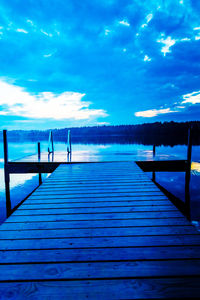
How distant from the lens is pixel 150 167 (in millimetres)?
6844

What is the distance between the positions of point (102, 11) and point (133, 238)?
21.0 m

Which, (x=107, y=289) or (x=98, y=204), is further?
(x=98, y=204)

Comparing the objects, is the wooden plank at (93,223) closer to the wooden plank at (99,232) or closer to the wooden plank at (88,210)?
the wooden plank at (99,232)

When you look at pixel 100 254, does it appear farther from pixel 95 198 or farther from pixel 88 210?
pixel 95 198

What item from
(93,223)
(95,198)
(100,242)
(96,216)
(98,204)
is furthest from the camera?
(95,198)

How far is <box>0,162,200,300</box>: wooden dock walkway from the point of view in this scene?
1.18 meters

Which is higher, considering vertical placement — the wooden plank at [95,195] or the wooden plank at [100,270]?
the wooden plank at [100,270]

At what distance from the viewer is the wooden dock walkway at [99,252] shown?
1177 millimetres

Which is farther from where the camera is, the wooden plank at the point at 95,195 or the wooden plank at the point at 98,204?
the wooden plank at the point at 95,195

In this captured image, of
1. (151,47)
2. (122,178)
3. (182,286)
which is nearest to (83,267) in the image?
(182,286)

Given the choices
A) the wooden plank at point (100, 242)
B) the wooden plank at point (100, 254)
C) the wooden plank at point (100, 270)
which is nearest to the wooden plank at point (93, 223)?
the wooden plank at point (100, 242)

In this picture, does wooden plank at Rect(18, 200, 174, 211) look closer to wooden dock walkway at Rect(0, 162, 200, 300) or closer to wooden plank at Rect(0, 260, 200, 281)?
wooden dock walkway at Rect(0, 162, 200, 300)

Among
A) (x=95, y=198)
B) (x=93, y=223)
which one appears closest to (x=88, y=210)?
(x=93, y=223)

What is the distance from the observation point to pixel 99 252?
60.9 inches
